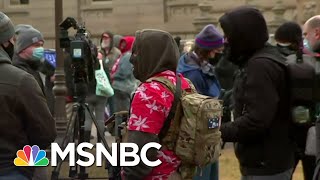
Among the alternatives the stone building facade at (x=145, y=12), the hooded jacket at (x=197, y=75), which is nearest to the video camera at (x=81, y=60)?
the hooded jacket at (x=197, y=75)

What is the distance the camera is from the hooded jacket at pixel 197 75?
8.30 meters

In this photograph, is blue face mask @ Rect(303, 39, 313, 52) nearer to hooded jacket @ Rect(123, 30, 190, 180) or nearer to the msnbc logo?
hooded jacket @ Rect(123, 30, 190, 180)

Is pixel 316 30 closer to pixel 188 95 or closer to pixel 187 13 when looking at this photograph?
pixel 188 95

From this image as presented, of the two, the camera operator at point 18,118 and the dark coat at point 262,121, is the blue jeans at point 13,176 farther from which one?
the dark coat at point 262,121

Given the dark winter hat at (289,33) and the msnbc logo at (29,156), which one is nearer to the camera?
the msnbc logo at (29,156)

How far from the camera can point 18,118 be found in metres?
5.36

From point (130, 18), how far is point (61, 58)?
1606 centimetres

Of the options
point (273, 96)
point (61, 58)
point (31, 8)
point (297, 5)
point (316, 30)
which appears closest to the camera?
point (273, 96)

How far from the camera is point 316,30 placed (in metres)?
7.93

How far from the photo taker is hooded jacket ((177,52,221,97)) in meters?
8.30

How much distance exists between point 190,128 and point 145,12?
2494 cm

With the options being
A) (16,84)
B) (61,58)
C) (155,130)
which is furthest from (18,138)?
(61,58)

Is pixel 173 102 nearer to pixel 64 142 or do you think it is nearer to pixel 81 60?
pixel 64 142

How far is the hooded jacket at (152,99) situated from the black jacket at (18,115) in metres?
0.62
